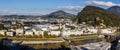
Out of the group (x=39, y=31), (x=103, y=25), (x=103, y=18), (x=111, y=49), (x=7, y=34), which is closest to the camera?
(x=111, y=49)

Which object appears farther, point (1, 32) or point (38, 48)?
point (1, 32)

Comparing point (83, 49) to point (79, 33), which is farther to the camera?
point (79, 33)

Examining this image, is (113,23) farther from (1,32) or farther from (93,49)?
(93,49)

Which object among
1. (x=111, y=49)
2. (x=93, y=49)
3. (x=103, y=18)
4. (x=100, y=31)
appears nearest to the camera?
(x=93, y=49)

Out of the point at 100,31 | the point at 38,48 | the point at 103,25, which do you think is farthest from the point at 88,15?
the point at 38,48

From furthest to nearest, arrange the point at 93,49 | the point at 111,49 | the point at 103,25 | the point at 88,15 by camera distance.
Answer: the point at 88,15 → the point at 103,25 → the point at 111,49 → the point at 93,49

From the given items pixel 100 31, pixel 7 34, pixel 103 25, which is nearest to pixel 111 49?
pixel 7 34

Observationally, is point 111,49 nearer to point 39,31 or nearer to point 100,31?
point 39,31

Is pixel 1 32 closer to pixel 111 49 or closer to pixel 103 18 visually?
pixel 111 49

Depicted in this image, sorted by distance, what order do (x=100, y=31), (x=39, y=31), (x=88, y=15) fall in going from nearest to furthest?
(x=39, y=31), (x=100, y=31), (x=88, y=15)
